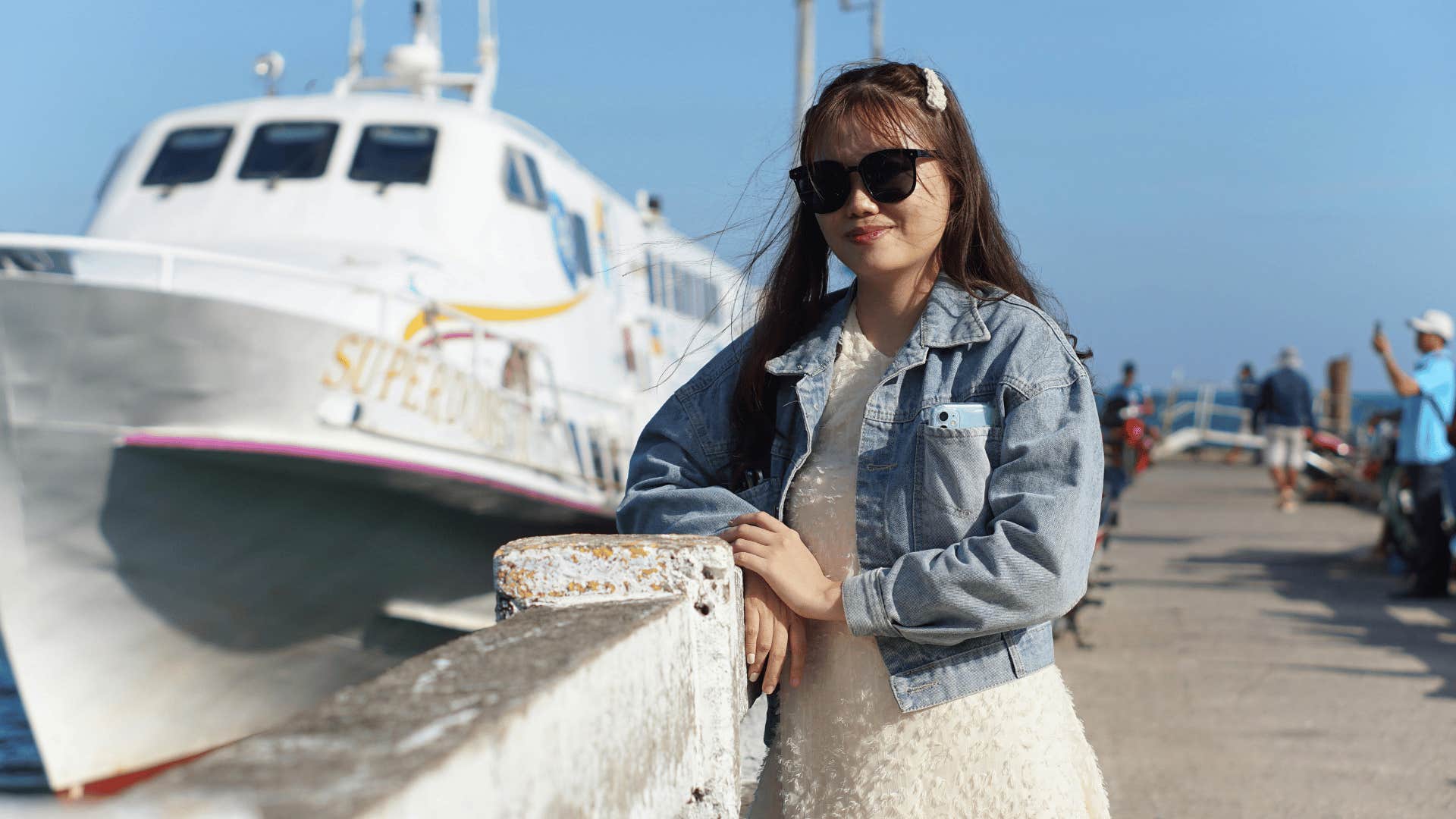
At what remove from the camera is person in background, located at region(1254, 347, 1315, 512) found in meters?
16.8

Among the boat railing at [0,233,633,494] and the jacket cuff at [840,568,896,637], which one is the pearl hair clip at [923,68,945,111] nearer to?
the jacket cuff at [840,568,896,637]

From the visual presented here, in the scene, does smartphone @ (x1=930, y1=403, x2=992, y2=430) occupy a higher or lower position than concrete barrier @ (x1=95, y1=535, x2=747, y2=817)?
higher

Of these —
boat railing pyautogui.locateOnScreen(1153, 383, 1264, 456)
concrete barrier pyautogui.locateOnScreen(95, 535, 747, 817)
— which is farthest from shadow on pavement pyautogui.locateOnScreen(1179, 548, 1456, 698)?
boat railing pyautogui.locateOnScreen(1153, 383, 1264, 456)

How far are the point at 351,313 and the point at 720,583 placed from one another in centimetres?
676

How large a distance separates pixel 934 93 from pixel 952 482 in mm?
636

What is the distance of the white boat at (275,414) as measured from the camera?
7.11 meters

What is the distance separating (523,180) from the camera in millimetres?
10703

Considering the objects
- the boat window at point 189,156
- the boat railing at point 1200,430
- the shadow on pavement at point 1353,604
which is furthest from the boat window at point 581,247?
the boat railing at point 1200,430

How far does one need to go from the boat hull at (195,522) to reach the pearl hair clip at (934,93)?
560 centimetres

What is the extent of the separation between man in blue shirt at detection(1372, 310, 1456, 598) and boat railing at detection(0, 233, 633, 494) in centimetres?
561

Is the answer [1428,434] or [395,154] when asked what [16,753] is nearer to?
[395,154]

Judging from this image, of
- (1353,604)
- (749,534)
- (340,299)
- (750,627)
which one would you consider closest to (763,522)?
(749,534)

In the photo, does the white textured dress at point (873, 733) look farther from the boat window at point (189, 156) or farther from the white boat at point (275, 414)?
the boat window at point (189, 156)

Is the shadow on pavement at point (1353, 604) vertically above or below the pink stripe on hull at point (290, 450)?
below
